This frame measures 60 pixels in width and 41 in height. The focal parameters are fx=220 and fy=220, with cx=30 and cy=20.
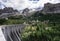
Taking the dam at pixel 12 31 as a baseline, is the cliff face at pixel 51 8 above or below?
above

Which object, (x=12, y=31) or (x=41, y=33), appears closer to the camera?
(x=41, y=33)

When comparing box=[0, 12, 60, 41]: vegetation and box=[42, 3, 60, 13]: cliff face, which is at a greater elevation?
box=[42, 3, 60, 13]: cliff face

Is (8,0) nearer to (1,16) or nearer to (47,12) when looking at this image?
(1,16)

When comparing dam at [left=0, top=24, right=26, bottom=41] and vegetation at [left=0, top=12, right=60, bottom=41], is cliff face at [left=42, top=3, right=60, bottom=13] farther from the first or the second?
dam at [left=0, top=24, right=26, bottom=41]

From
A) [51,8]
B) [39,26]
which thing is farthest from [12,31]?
[51,8]

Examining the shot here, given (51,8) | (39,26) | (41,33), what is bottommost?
(41,33)

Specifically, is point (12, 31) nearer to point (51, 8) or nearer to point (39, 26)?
point (39, 26)

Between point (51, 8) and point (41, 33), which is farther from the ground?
point (51, 8)

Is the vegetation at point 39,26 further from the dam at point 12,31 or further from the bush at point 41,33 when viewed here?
the dam at point 12,31

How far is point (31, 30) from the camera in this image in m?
6.07

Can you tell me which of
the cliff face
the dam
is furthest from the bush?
the cliff face

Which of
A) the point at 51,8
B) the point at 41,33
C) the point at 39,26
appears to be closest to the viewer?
the point at 41,33

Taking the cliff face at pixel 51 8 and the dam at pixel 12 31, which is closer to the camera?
the dam at pixel 12 31

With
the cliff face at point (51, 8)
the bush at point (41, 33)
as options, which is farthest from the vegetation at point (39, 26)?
the cliff face at point (51, 8)
